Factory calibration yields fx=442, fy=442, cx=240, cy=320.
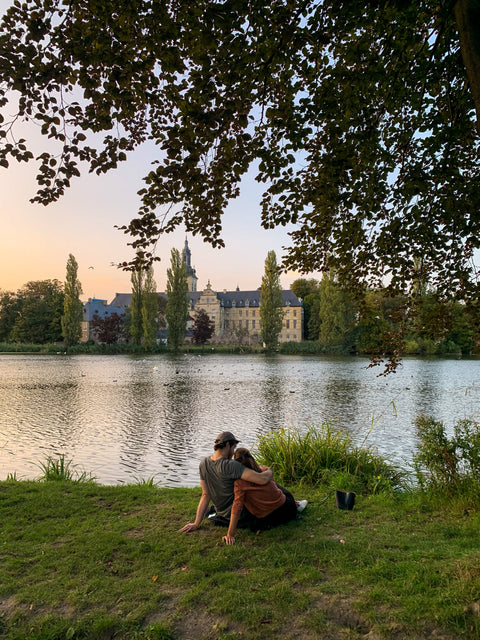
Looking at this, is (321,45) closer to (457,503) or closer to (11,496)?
(457,503)

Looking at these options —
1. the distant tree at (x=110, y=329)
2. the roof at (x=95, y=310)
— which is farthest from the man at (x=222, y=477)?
the roof at (x=95, y=310)

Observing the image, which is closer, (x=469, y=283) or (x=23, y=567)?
(x=23, y=567)

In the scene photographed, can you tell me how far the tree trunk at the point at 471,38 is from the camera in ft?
10.7

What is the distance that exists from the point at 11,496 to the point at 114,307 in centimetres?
9606

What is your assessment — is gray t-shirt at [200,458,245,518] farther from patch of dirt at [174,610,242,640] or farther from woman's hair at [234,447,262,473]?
patch of dirt at [174,610,242,640]

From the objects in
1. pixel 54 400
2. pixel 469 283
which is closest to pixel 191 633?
pixel 469 283

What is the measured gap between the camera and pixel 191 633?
9.78 ft

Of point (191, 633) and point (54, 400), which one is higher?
point (191, 633)

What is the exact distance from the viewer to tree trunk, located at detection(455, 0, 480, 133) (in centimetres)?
326

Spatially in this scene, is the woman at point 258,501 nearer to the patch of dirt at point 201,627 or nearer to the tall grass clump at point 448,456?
the patch of dirt at point 201,627

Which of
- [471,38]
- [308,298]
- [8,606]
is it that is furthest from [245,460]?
[308,298]

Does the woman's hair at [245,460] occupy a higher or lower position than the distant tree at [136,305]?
lower

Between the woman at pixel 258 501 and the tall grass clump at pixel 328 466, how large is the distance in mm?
2360

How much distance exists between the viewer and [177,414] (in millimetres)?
16562
